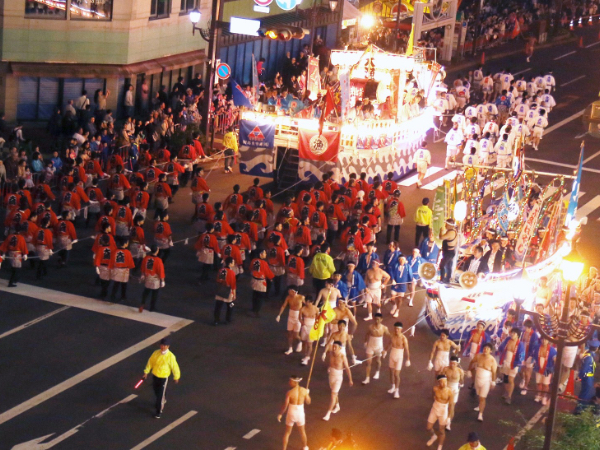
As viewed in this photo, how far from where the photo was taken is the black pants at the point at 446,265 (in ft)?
73.0

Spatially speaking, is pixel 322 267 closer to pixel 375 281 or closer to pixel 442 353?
pixel 375 281

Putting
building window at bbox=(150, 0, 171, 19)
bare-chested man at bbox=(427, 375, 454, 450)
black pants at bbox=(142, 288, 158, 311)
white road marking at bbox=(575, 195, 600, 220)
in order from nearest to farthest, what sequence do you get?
bare-chested man at bbox=(427, 375, 454, 450) < black pants at bbox=(142, 288, 158, 311) < white road marking at bbox=(575, 195, 600, 220) < building window at bbox=(150, 0, 171, 19)

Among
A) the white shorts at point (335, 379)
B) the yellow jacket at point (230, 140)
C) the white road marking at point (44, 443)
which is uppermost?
the yellow jacket at point (230, 140)

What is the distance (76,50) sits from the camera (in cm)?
3341

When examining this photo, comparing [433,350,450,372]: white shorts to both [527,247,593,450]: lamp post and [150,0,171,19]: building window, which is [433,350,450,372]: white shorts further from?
[150,0,171,19]: building window

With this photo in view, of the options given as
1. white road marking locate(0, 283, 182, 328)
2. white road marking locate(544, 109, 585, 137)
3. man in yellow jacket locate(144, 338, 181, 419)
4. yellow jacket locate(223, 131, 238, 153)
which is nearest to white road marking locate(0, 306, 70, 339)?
white road marking locate(0, 283, 182, 328)

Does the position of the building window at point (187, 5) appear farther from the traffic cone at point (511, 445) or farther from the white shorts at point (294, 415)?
the traffic cone at point (511, 445)

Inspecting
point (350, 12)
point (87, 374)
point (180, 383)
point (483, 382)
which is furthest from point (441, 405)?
point (350, 12)

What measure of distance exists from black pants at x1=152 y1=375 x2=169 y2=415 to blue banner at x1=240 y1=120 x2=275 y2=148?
13.8 metres

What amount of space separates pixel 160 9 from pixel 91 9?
3136 mm

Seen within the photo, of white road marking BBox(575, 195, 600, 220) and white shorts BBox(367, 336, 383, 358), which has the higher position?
white road marking BBox(575, 195, 600, 220)

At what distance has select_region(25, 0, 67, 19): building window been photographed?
32.2 m

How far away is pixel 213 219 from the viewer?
23.9m

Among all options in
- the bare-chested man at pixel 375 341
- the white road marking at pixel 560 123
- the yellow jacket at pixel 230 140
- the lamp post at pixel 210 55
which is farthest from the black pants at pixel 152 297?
the white road marking at pixel 560 123
